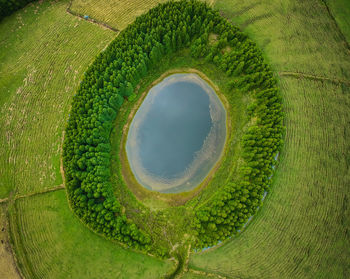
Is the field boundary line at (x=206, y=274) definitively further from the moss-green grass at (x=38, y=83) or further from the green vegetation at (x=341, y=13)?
the green vegetation at (x=341, y=13)

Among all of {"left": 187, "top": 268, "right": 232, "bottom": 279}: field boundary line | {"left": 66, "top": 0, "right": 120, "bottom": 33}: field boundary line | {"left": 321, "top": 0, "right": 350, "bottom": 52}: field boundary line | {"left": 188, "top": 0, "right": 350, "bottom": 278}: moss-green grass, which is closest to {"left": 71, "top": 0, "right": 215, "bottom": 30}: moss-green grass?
{"left": 66, "top": 0, "right": 120, "bottom": 33}: field boundary line

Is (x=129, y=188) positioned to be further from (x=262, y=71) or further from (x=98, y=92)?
(x=262, y=71)

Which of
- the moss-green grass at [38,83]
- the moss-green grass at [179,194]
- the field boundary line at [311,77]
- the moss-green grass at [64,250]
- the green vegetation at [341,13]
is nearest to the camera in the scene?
the moss-green grass at [64,250]

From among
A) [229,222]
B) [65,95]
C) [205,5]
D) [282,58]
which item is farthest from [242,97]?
[65,95]

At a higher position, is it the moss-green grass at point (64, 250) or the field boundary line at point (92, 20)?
the field boundary line at point (92, 20)

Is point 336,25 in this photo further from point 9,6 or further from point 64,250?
point 9,6

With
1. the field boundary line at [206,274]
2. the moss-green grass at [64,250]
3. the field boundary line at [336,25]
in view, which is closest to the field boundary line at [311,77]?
the field boundary line at [336,25]

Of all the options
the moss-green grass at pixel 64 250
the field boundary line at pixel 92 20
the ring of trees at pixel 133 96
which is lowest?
the moss-green grass at pixel 64 250
